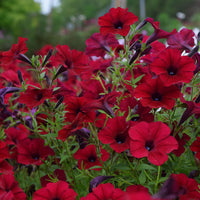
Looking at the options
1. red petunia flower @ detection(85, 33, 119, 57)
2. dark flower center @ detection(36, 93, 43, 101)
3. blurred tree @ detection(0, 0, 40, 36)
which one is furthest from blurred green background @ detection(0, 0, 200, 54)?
dark flower center @ detection(36, 93, 43, 101)

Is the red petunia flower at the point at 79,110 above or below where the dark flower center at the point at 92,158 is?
above

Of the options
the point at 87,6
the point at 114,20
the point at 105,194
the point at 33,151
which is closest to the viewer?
the point at 105,194

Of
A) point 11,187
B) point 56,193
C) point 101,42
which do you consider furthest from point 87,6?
point 56,193

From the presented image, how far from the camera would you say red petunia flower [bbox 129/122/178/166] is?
70 centimetres

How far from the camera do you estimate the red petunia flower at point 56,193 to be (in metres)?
0.73

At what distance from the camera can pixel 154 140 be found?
734mm

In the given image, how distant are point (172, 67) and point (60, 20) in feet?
48.2

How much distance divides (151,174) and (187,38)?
0.49m

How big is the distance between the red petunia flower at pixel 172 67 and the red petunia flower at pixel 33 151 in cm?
50

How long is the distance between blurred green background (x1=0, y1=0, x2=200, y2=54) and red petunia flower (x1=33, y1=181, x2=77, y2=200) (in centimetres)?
113

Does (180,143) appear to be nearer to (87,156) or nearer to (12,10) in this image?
(87,156)

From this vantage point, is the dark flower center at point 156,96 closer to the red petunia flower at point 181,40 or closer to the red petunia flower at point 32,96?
the red petunia flower at point 181,40

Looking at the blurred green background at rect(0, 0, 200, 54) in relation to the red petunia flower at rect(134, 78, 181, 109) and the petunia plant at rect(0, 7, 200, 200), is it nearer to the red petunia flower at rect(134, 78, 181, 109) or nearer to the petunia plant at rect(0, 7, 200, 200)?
the petunia plant at rect(0, 7, 200, 200)

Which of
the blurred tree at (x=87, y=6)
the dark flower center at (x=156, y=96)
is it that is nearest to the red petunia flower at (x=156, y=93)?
the dark flower center at (x=156, y=96)
